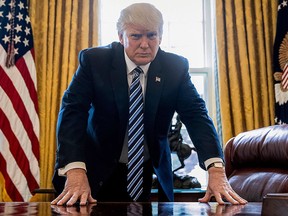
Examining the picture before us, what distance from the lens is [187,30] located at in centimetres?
489

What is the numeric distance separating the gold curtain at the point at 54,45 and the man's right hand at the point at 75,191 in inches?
97.7

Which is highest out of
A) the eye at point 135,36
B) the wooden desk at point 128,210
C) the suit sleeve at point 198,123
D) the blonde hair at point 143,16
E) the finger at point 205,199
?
the blonde hair at point 143,16

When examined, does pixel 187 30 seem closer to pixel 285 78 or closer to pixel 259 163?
pixel 285 78

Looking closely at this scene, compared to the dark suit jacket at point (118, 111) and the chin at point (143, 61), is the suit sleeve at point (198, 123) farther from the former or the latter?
the chin at point (143, 61)

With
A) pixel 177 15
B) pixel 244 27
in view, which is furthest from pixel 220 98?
pixel 177 15

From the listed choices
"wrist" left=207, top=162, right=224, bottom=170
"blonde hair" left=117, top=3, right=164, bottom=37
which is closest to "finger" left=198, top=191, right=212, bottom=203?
"wrist" left=207, top=162, right=224, bottom=170

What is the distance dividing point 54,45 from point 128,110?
2359mm

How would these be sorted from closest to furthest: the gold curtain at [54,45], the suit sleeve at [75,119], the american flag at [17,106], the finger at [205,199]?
the finger at [205,199] → the suit sleeve at [75,119] → the american flag at [17,106] → the gold curtain at [54,45]

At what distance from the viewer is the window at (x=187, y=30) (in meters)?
4.79

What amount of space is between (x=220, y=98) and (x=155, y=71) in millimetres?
2211

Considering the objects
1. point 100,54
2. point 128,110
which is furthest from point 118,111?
point 100,54

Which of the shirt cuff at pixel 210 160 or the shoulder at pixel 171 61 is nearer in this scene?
the shirt cuff at pixel 210 160

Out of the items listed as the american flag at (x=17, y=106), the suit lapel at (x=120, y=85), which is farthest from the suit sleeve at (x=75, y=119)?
the american flag at (x=17, y=106)

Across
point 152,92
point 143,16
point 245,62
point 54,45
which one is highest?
point 54,45
